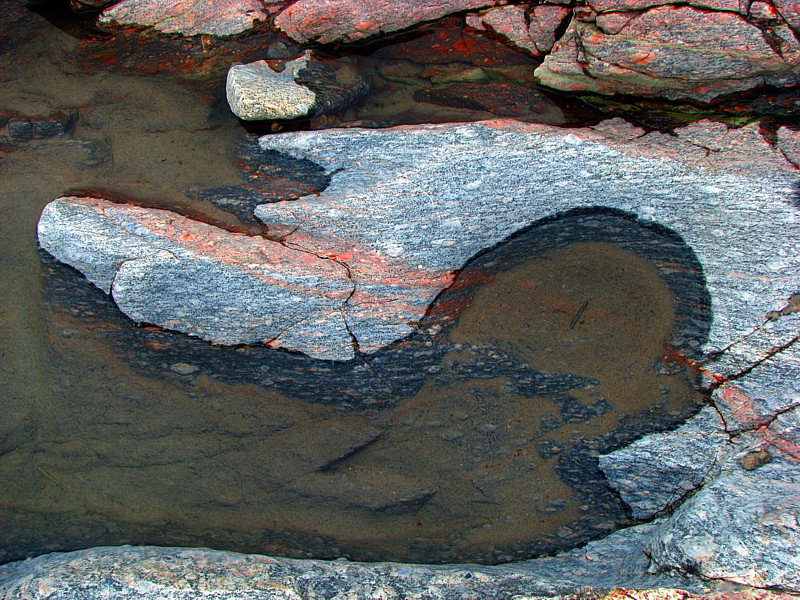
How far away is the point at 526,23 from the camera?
2.51 metres

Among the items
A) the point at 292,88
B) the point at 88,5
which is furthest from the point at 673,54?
the point at 88,5

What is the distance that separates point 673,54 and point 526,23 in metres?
0.65

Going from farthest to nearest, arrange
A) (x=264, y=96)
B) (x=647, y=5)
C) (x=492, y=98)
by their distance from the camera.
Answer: (x=492, y=98)
(x=264, y=96)
(x=647, y=5)

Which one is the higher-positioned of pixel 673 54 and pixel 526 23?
pixel 526 23

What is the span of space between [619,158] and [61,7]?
2.80 m

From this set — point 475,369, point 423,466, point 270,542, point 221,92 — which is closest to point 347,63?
point 221,92

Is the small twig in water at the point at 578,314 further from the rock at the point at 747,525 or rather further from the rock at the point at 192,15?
the rock at the point at 192,15

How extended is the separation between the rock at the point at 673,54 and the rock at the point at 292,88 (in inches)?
37.6

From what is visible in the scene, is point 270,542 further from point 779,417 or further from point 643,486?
point 779,417

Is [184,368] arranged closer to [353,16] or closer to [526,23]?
[353,16]

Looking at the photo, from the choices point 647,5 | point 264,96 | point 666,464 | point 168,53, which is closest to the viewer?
point 666,464

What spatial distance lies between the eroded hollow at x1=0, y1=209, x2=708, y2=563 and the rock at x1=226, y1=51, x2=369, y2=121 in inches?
40.8

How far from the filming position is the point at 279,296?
225 cm

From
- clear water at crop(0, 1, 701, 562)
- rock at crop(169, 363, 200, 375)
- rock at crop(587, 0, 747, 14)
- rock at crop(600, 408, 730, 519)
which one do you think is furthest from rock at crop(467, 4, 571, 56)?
rock at crop(169, 363, 200, 375)
